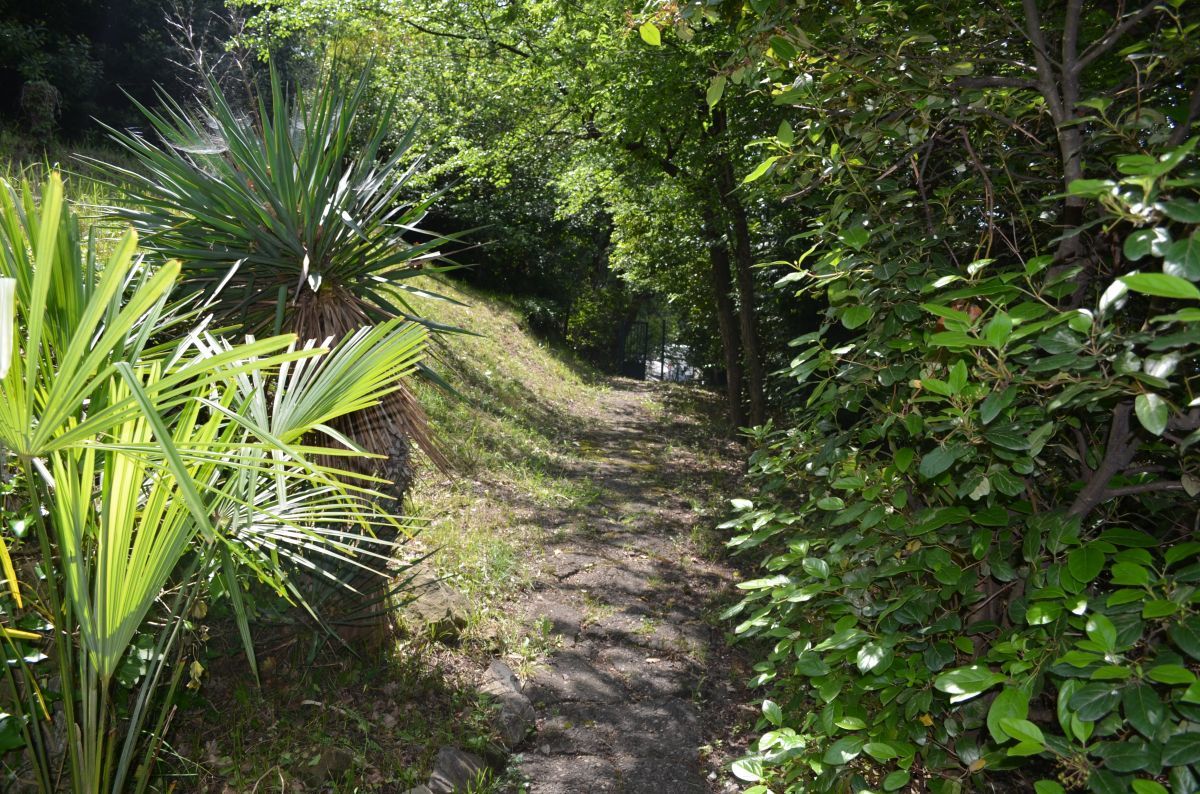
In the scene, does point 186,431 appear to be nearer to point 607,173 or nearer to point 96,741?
point 96,741

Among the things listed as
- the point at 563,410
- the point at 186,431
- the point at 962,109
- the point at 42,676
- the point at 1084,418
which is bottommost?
the point at 563,410

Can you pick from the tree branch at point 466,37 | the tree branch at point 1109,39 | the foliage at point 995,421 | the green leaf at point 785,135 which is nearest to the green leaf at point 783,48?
the foliage at point 995,421

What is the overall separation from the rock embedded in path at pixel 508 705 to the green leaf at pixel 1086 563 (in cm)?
320

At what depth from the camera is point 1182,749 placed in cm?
131

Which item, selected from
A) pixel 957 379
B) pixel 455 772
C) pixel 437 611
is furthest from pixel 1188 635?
pixel 437 611

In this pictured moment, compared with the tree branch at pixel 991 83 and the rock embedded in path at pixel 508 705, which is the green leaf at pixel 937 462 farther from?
the rock embedded in path at pixel 508 705

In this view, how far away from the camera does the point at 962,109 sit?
7.14 feet

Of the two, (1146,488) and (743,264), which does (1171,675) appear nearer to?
(1146,488)

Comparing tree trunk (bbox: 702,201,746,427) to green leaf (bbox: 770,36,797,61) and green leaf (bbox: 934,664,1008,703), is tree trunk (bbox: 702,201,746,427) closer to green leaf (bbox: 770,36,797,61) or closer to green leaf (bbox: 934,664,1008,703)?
green leaf (bbox: 770,36,797,61)

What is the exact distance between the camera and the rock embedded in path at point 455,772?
356cm

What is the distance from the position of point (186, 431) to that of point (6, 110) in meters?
15.0

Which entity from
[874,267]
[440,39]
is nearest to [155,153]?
[874,267]

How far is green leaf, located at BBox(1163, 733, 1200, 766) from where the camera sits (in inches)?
51.1

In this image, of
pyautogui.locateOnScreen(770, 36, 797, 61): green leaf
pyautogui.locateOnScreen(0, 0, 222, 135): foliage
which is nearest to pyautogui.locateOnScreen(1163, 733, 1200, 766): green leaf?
pyautogui.locateOnScreen(770, 36, 797, 61): green leaf
